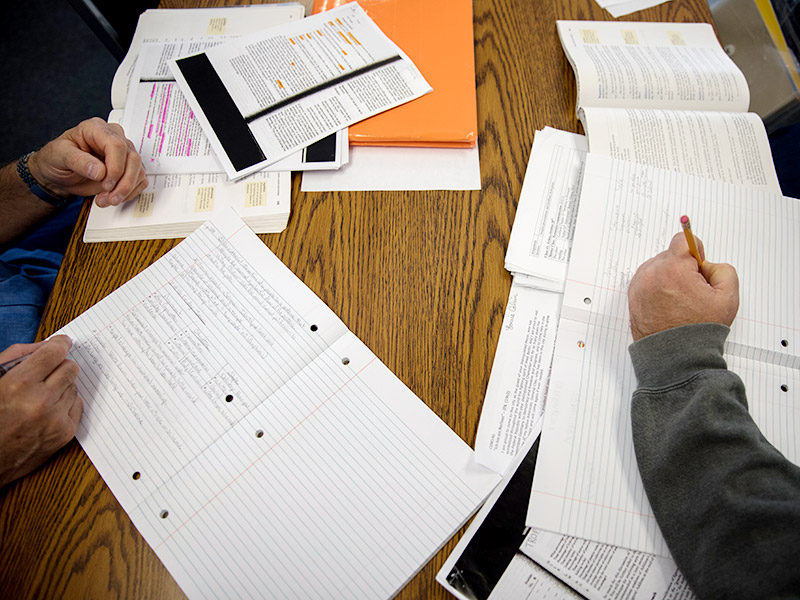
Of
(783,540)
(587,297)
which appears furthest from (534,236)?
(783,540)

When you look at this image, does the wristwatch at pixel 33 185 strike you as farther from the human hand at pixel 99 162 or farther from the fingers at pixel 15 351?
the fingers at pixel 15 351

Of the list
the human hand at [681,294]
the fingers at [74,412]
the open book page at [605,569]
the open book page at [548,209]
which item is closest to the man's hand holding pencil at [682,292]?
the human hand at [681,294]

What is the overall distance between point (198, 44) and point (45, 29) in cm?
161

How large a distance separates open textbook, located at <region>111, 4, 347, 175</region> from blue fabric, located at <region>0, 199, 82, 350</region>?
0.31 m

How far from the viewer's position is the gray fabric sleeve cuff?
1.85 feet

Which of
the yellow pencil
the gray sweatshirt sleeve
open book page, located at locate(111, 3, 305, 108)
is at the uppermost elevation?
open book page, located at locate(111, 3, 305, 108)

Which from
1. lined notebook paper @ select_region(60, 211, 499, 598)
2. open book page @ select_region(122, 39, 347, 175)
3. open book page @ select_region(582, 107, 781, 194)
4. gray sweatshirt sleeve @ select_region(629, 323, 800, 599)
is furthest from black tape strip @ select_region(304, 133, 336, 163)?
gray sweatshirt sleeve @ select_region(629, 323, 800, 599)

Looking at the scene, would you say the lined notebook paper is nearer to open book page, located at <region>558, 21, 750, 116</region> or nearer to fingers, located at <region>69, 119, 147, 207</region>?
fingers, located at <region>69, 119, 147, 207</region>

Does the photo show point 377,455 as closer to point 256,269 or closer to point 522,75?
point 256,269

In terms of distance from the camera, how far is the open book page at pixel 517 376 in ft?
1.89

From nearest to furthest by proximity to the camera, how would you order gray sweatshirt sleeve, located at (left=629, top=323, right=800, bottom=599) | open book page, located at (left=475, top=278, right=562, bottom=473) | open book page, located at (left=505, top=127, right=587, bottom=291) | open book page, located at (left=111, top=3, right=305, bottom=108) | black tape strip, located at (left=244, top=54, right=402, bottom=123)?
gray sweatshirt sleeve, located at (left=629, top=323, right=800, bottom=599), open book page, located at (left=475, top=278, right=562, bottom=473), open book page, located at (left=505, top=127, right=587, bottom=291), black tape strip, located at (left=244, top=54, right=402, bottom=123), open book page, located at (left=111, top=3, right=305, bottom=108)

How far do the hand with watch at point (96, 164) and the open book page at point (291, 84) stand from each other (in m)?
0.13

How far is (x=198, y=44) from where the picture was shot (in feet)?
2.90

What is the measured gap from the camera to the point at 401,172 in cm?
77
